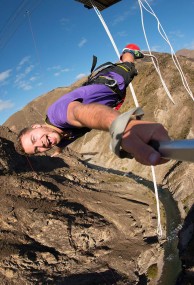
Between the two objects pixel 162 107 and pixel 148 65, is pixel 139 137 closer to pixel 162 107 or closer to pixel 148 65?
pixel 162 107

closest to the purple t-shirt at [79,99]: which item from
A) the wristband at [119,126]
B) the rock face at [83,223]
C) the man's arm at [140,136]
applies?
the man's arm at [140,136]

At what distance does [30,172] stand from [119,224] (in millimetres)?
14579

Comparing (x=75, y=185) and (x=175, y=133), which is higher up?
(x=175, y=133)

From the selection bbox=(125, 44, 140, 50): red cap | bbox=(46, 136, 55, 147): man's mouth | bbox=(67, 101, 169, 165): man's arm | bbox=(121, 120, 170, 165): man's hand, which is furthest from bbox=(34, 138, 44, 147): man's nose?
bbox=(125, 44, 140, 50): red cap

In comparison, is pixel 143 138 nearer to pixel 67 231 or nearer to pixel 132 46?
pixel 132 46

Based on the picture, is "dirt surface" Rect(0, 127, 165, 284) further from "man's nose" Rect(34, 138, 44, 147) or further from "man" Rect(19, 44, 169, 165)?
"man" Rect(19, 44, 169, 165)

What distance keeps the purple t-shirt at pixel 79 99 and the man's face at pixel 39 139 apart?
291 millimetres

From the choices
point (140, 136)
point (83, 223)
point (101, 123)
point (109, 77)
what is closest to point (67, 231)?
point (83, 223)

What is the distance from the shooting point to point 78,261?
98.6ft

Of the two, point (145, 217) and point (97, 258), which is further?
point (145, 217)

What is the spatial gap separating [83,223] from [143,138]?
33549mm

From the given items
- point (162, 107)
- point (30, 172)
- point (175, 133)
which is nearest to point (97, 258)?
point (30, 172)

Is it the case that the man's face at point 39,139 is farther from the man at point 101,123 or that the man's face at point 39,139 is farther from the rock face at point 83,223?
the rock face at point 83,223

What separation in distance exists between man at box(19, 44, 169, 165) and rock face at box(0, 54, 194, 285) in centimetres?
2129
